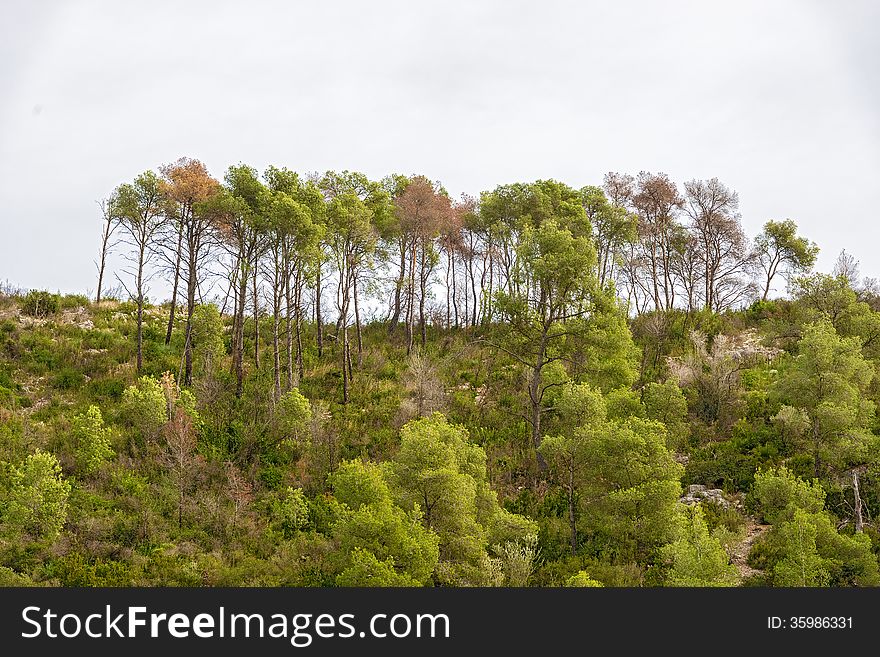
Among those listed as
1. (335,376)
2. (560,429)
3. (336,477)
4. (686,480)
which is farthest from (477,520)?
(335,376)

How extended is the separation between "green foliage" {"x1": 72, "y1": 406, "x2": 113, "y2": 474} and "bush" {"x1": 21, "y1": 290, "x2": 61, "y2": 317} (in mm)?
16351

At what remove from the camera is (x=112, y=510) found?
24172 millimetres

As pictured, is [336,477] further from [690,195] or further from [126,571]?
[690,195]

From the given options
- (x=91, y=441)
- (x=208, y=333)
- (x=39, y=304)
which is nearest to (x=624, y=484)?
(x=91, y=441)

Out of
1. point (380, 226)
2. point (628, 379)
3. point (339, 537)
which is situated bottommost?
point (339, 537)

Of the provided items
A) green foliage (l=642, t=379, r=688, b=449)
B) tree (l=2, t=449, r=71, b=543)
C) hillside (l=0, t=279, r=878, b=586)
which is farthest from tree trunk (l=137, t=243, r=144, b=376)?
green foliage (l=642, t=379, r=688, b=449)

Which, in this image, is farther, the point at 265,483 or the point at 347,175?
the point at 347,175

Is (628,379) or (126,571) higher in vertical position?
(628,379)

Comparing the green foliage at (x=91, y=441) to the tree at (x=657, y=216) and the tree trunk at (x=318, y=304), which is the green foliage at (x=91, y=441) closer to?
the tree trunk at (x=318, y=304)

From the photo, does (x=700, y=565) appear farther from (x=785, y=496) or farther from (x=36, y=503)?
(x=36, y=503)

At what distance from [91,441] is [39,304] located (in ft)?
60.4

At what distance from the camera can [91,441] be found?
26.1 metres

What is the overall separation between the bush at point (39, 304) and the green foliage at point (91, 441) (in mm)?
16351

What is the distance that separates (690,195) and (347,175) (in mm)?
24773
